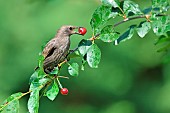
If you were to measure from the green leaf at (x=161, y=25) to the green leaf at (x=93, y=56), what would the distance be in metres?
0.14

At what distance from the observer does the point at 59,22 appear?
414 cm

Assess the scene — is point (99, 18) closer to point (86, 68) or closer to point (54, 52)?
point (54, 52)

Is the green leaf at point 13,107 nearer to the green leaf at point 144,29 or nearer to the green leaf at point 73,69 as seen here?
the green leaf at point 73,69

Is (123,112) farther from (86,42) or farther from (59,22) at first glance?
(86,42)

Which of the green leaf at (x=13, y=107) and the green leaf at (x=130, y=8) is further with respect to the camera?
the green leaf at (x=130, y=8)

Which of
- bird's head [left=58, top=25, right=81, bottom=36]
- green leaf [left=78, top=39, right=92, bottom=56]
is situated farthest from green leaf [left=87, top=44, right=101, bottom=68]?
bird's head [left=58, top=25, right=81, bottom=36]

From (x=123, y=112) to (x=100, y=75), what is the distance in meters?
0.45

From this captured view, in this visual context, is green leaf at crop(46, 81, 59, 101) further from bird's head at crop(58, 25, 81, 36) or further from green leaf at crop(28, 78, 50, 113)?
bird's head at crop(58, 25, 81, 36)

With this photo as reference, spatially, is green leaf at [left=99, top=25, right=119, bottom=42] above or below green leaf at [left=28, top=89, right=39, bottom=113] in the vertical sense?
above

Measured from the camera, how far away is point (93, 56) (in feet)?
3.30

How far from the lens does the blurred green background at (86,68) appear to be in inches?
166

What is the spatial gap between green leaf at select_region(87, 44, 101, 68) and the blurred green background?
9.76 ft

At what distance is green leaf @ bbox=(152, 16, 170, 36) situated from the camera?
1072 millimetres

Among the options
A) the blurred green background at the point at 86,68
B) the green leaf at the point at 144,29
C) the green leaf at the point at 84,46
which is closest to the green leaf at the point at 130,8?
the green leaf at the point at 144,29
